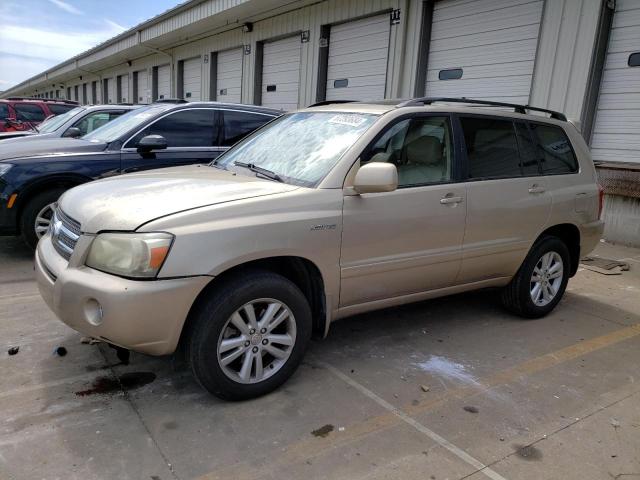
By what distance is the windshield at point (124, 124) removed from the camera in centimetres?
630

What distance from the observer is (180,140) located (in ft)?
21.3

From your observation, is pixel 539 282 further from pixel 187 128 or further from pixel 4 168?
pixel 4 168

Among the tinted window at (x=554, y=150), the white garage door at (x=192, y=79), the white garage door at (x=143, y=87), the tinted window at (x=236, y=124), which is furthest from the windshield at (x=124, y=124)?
the white garage door at (x=143, y=87)

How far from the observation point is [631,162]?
802cm

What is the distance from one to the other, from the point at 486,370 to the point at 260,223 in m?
1.95

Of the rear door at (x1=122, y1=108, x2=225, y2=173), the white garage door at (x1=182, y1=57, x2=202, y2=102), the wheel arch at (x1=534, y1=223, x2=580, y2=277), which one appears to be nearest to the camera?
the wheel arch at (x1=534, y1=223, x2=580, y2=277)

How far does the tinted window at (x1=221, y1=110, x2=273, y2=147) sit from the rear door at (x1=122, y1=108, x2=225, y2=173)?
4.7 inches

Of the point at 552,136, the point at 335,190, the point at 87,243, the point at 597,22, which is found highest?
the point at 597,22

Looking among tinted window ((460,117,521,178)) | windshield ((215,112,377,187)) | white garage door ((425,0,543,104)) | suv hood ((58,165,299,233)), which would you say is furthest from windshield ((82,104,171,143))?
white garage door ((425,0,543,104))

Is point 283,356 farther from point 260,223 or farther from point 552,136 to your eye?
point 552,136

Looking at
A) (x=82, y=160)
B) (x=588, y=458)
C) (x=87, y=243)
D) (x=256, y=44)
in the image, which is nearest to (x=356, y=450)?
(x=588, y=458)

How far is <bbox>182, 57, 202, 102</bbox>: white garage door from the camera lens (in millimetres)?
19578

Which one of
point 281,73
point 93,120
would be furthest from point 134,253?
point 281,73

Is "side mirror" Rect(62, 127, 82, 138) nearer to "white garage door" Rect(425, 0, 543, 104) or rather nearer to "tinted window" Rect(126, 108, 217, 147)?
"tinted window" Rect(126, 108, 217, 147)
